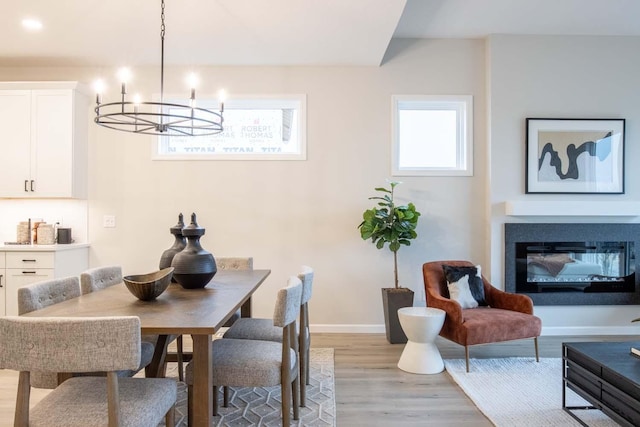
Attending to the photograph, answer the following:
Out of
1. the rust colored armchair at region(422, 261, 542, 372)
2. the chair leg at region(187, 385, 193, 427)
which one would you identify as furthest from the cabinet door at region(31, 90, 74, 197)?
the rust colored armchair at region(422, 261, 542, 372)

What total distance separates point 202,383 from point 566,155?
424 centimetres

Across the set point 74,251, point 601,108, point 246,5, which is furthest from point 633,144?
point 74,251

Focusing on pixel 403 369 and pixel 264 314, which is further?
pixel 264 314

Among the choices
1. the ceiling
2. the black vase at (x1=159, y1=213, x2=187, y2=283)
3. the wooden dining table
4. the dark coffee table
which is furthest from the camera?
the ceiling

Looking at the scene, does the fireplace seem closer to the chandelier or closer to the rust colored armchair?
the rust colored armchair

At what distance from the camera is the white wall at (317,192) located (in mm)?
4613

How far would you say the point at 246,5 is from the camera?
3293 millimetres

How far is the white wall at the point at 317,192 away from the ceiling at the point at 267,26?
0.28 m

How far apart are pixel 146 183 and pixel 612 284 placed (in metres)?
4.95

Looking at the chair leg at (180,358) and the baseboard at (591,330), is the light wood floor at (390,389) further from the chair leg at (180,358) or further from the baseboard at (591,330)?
the chair leg at (180,358)

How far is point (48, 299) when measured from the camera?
7.63 feet

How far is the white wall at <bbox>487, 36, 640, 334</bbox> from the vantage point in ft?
14.8

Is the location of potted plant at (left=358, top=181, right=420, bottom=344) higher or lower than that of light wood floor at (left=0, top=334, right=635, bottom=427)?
higher

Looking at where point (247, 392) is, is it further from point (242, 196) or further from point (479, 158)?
point (479, 158)
